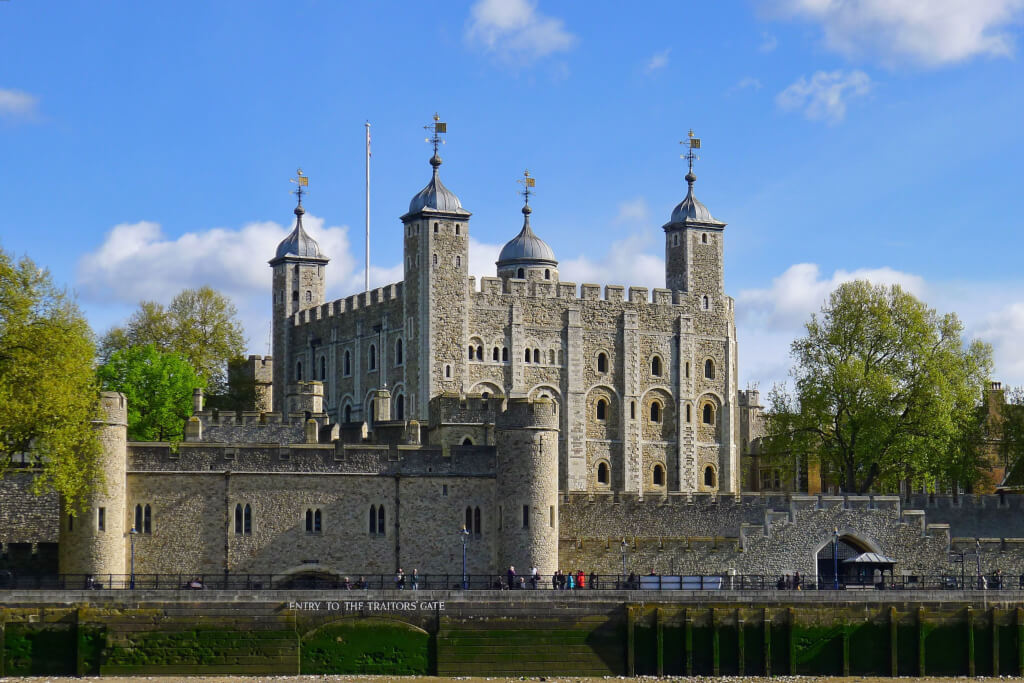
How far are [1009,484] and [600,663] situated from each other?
129ft

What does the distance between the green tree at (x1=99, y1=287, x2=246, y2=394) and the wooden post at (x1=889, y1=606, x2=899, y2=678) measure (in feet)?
154

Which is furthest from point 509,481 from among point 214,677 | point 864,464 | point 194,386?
point 194,386

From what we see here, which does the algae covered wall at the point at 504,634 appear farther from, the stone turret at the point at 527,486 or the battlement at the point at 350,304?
the battlement at the point at 350,304

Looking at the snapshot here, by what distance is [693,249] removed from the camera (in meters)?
A: 97.8

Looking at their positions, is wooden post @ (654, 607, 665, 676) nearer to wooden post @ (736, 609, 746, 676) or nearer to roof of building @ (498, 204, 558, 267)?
wooden post @ (736, 609, 746, 676)

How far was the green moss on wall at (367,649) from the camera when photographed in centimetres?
5456

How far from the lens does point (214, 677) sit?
175ft

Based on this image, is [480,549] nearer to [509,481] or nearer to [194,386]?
[509,481]

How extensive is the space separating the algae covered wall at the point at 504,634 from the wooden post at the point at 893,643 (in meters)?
0.04

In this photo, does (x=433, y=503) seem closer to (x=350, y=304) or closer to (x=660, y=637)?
(x=660, y=637)

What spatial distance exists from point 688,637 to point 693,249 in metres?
43.7

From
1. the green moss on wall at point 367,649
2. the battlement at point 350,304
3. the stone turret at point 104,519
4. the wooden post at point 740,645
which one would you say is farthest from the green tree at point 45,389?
the battlement at point 350,304

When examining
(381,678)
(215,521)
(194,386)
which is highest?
(194,386)

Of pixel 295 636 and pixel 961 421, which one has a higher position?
pixel 961 421
